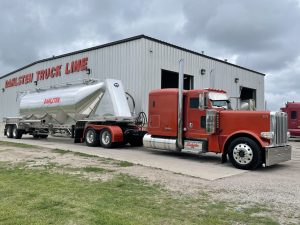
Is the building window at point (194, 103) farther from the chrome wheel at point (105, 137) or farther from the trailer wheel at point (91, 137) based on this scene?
the trailer wheel at point (91, 137)

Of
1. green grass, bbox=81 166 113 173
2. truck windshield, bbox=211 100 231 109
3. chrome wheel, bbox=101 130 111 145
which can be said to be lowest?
green grass, bbox=81 166 113 173

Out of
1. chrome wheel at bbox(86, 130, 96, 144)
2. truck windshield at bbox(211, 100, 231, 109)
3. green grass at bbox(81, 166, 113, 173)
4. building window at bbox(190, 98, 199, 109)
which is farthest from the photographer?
chrome wheel at bbox(86, 130, 96, 144)

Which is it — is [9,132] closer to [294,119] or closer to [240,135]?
[240,135]

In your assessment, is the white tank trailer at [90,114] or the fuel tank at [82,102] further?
the fuel tank at [82,102]

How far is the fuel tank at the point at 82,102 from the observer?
60.4 ft

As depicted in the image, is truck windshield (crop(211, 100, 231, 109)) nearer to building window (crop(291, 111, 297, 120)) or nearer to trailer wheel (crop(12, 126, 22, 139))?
building window (crop(291, 111, 297, 120))

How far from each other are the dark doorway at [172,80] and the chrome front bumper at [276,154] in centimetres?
1206

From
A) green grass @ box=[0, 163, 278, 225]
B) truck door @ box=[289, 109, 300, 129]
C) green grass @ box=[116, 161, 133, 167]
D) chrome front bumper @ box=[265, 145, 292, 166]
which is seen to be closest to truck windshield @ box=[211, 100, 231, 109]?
chrome front bumper @ box=[265, 145, 292, 166]

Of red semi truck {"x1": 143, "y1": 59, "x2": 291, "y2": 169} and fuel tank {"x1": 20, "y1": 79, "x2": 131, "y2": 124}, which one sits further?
fuel tank {"x1": 20, "y1": 79, "x2": 131, "y2": 124}

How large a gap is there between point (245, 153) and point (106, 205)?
637 centimetres

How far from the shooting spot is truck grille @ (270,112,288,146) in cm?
1161

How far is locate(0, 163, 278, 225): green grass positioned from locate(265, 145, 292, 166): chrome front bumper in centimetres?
443

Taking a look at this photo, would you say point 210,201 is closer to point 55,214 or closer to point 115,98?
point 55,214

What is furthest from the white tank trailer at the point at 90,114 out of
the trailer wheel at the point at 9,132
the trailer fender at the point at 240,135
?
the trailer fender at the point at 240,135
